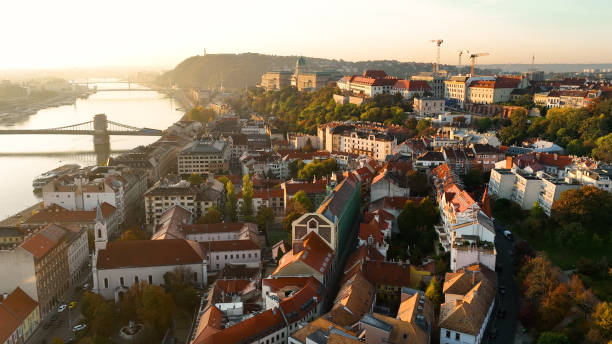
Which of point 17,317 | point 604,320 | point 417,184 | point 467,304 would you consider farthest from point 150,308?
point 417,184

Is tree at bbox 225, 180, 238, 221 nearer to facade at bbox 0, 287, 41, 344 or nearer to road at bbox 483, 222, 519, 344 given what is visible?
facade at bbox 0, 287, 41, 344

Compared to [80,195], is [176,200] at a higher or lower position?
lower

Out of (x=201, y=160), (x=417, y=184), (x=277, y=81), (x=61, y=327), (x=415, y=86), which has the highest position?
(x=277, y=81)

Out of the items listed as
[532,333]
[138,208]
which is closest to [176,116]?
[138,208]

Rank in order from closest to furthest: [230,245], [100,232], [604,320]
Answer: [604,320], [100,232], [230,245]

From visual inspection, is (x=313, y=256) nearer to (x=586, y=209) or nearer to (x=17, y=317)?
(x=17, y=317)

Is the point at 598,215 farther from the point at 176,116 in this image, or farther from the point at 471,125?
the point at 176,116
